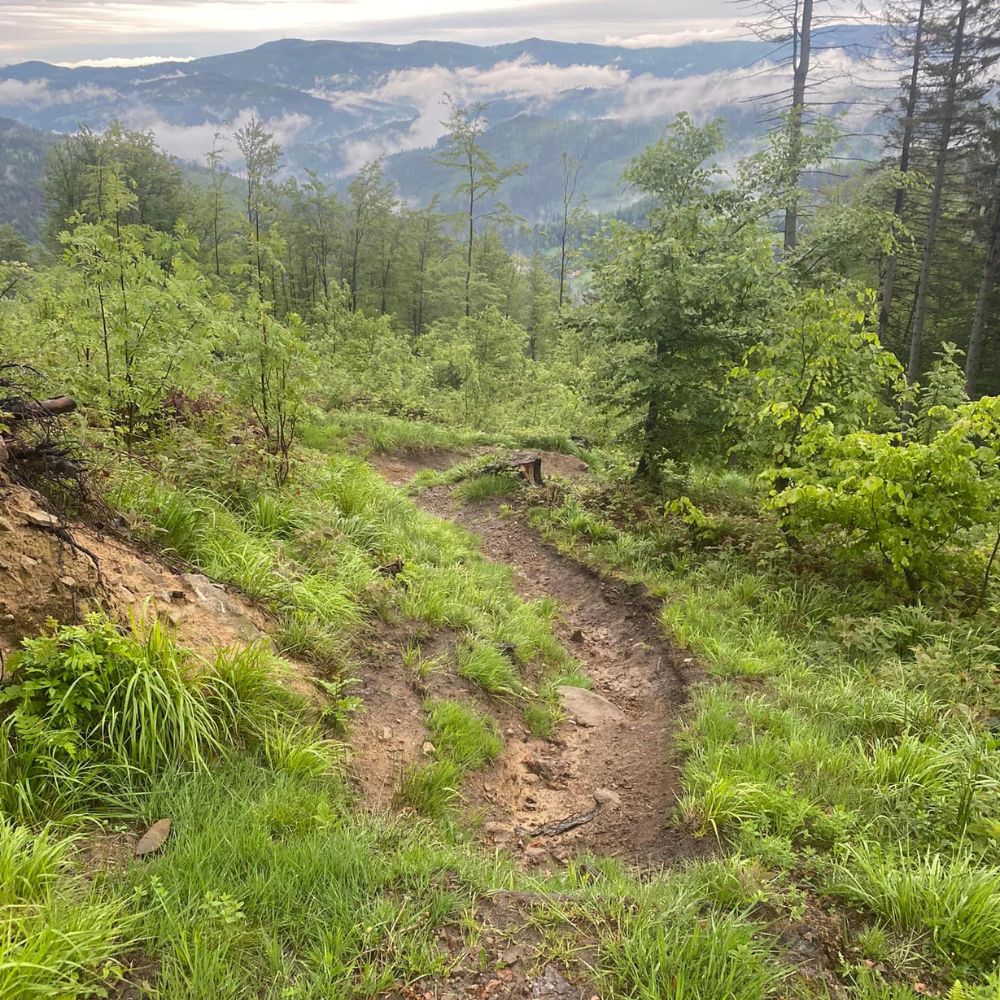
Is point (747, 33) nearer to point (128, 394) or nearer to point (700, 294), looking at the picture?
point (700, 294)

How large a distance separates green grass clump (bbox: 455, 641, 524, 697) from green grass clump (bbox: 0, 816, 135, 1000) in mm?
2946

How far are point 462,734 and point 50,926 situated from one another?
2.52 meters

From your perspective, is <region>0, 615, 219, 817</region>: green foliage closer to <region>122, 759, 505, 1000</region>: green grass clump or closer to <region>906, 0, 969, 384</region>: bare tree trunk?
<region>122, 759, 505, 1000</region>: green grass clump

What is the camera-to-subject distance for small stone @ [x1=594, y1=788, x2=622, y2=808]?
415 cm

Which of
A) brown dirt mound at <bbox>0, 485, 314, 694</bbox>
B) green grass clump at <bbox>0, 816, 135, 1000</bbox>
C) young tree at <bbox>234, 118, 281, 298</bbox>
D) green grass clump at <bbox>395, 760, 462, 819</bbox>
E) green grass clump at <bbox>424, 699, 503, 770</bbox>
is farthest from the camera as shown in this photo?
young tree at <bbox>234, 118, 281, 298</bbox>

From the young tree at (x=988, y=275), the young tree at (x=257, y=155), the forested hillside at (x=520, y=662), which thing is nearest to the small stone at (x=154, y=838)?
the forested hillside at (x=520, y=662)

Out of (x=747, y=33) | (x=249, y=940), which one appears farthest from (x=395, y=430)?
(x=747, y=33)

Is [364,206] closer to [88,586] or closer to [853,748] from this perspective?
[88,586]

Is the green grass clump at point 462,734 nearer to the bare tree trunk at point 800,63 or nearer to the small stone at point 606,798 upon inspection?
the small stone at point 606,798

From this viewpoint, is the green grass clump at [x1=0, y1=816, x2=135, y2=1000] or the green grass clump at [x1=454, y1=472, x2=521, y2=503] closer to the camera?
the green grass clump at [x1=0, y1=816, x2=135, y2=1000]

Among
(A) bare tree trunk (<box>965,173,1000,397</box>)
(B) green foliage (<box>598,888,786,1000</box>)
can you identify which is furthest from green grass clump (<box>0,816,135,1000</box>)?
(A) bare tree trunk (<box>965,173,1000,397</box>)

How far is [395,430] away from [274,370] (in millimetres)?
7292

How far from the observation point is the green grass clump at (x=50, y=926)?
194 centimetres

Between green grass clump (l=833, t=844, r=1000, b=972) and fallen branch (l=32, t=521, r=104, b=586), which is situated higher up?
fallen branch (l=32, t=521, r=104, b=586)
